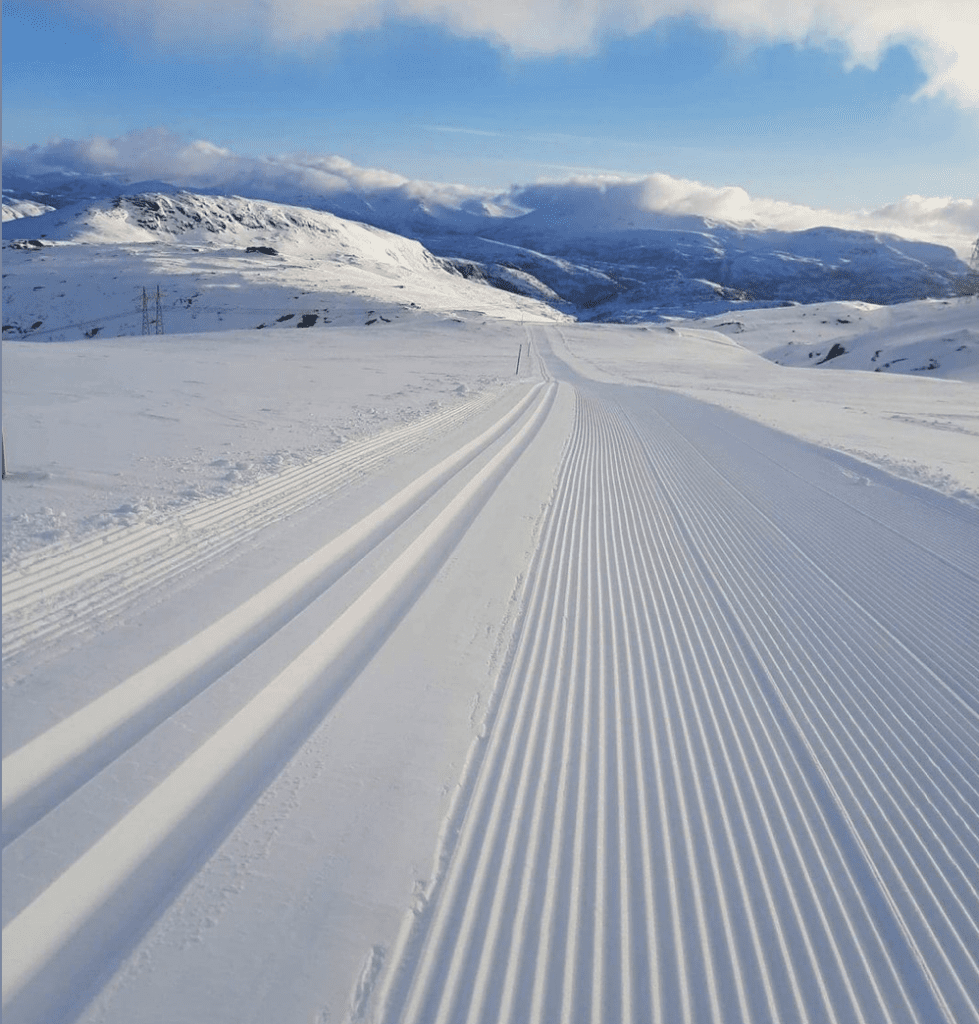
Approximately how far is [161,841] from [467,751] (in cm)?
171

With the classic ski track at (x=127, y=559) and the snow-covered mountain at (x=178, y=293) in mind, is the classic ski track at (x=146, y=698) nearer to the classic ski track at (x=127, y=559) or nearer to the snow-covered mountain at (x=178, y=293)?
the classic ski track at (x=127, y=559)

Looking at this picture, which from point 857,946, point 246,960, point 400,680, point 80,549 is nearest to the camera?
point 246,960

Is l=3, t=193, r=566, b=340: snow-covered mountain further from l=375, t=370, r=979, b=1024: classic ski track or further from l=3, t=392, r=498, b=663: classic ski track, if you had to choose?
l=375, t=370, r=979, b=1024: classic ski track

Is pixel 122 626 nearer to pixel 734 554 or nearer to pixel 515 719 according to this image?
pixel 515 719

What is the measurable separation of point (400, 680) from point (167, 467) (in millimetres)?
5817

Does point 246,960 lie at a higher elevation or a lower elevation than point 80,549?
lower

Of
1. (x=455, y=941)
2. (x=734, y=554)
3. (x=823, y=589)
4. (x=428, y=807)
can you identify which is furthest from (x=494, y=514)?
(x=455, y=941)

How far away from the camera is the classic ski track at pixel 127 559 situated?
5152 mm

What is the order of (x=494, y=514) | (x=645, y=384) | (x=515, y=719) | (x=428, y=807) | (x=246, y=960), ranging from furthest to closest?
(x=645, y=384), (x=494, y=514), (x=515, y=719), (x=428, y=807), (x=246, y=960)

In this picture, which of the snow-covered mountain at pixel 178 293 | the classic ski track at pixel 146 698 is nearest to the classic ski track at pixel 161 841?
the classic ski track at pixel 146 698

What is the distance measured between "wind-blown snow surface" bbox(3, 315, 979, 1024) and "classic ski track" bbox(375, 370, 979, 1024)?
0.02 m

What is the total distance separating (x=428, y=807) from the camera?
12.8 feet

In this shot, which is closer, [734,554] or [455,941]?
[455,941]

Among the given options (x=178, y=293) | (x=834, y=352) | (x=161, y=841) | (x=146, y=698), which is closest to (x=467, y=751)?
(x=161, y=841)
